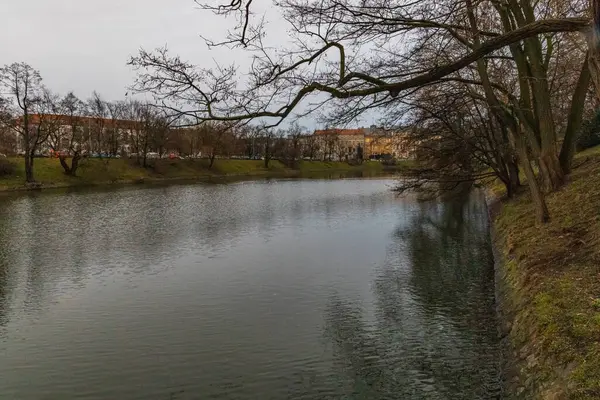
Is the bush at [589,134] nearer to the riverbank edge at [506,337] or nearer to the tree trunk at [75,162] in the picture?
the riverbank edge at [506,337]

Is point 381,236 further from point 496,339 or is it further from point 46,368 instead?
point 46,368

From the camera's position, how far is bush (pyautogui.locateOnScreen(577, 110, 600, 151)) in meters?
22.9

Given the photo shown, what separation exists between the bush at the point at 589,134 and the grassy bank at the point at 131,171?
1085 centimetres

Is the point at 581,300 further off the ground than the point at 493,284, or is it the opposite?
the point at 581,300

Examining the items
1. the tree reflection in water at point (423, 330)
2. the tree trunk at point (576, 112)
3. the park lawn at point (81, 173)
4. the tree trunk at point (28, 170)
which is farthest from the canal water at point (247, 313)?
the park lawn at point (81, 173)

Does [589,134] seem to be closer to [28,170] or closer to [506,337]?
[506,337]

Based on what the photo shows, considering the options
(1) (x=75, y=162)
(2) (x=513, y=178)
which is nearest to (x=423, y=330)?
(2) (x=513, y=178)

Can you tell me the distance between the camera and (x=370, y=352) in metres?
8.45

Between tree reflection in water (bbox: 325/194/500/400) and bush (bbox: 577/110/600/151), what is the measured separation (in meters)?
10.5

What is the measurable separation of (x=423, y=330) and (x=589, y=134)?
19253 millimetres

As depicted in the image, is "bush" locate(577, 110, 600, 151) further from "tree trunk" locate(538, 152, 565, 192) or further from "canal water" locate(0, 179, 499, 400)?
"tree trunk" locate(538, 152, 565, 192)

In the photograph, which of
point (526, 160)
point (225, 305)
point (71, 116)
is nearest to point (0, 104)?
point (71, 116)

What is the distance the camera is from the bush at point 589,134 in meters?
22.9

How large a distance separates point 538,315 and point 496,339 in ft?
5.71
